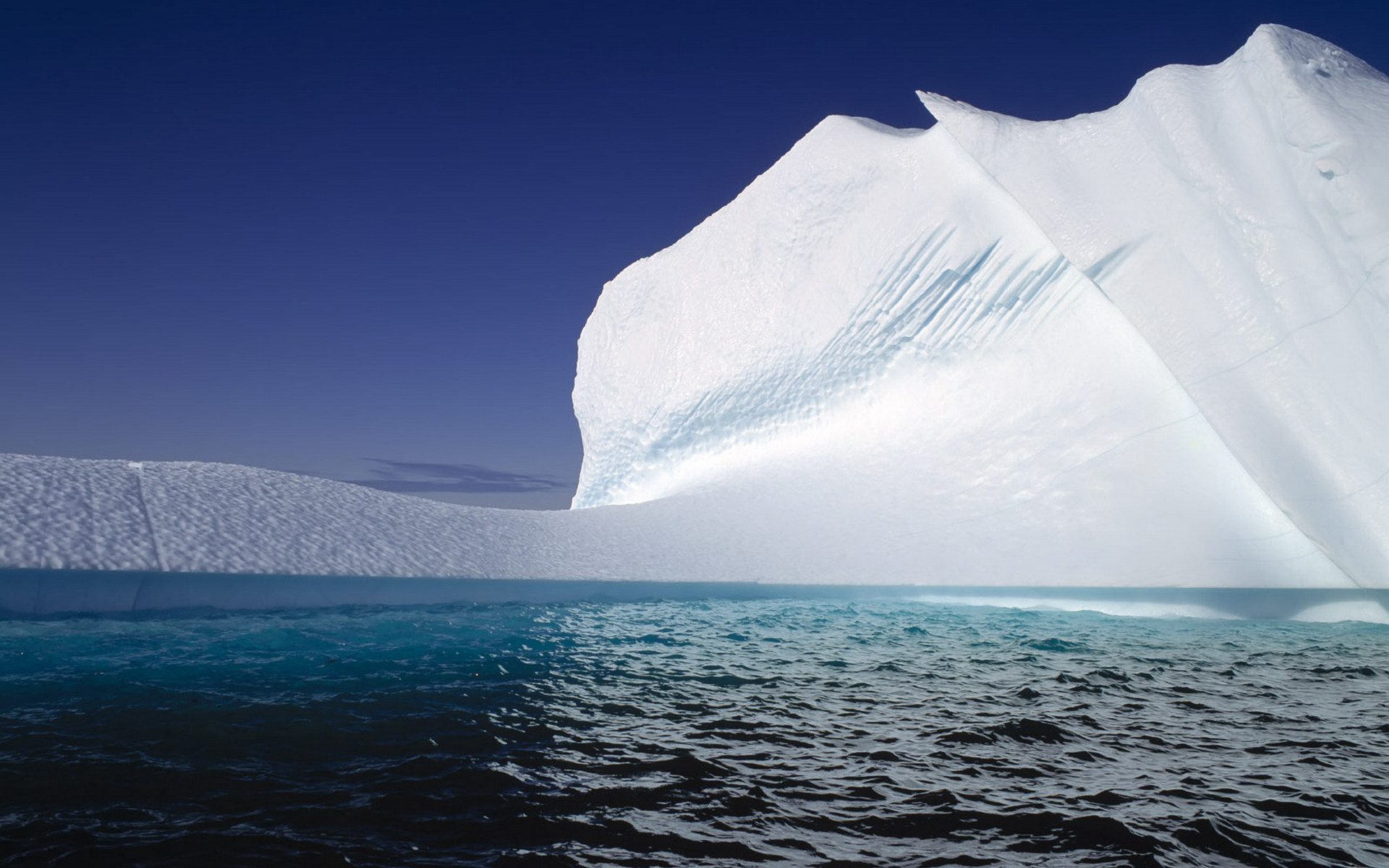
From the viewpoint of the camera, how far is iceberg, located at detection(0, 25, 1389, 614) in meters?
5.79

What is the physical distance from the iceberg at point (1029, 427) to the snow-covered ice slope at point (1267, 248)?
0.07 feet

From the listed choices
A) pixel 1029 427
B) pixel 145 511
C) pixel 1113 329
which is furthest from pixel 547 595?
pixel 1113 329

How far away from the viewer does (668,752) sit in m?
2.83

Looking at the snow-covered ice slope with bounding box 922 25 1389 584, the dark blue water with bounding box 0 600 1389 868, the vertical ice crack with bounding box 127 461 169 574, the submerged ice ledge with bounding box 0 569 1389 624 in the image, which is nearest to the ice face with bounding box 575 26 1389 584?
the snow-covered ice slope with bounding box 922 25 1389 584

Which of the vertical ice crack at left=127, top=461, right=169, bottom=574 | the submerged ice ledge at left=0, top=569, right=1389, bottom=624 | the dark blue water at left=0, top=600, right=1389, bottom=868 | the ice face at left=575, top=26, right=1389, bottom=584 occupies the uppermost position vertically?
the ice face at left=575, top=26, right=1389, bottom=584

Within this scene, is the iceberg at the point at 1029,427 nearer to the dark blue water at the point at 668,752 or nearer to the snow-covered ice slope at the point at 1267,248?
the snow-covered ice slope at the point at 1267,248

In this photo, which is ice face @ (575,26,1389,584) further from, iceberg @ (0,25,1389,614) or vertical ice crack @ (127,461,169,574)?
vertical ice crack @ (127,461,169,574)

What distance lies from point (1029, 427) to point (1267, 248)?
8.40 feet

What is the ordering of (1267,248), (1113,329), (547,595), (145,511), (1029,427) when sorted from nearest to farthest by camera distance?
(145,511) → (547,595) → (1267,248) → (1113,329) → (1029,427)

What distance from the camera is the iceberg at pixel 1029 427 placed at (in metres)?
5.79

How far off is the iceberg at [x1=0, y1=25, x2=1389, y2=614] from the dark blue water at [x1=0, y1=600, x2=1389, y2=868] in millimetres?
1082

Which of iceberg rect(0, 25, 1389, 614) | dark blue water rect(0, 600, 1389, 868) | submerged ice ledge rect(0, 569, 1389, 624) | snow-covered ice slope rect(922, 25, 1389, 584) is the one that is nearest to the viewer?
dark blue water rect(0, 600, 1389, 868)

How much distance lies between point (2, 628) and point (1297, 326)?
388 inches

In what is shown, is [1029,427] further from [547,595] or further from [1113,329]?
[547,595]
